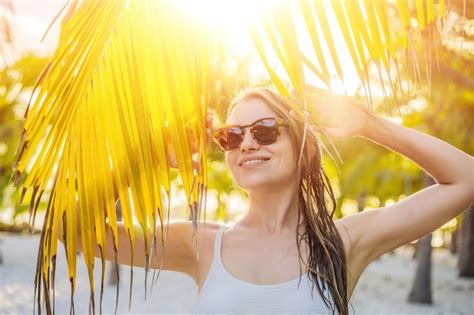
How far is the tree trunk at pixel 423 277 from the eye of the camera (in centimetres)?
1152

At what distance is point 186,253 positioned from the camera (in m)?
1.91

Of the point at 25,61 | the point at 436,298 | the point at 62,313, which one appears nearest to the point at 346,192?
the point at 436,298

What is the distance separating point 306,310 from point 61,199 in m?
0.79

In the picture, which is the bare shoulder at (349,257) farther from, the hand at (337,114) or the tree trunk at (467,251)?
the tree trunk at (467,251)

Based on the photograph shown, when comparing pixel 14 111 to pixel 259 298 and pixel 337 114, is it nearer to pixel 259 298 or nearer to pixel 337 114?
pixel 259 298

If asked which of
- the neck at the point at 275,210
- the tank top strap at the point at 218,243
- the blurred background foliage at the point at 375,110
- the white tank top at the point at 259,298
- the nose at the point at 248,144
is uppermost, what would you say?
the blurred background foliage at the point at 375,110

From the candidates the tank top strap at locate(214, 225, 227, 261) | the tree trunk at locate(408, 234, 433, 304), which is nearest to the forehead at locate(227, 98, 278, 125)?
the tank top strap at locate(214, 225, 227, 261)

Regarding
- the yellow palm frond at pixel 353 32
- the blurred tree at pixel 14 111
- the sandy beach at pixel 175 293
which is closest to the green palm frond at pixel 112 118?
the yellow palm frond at pixel 353 32

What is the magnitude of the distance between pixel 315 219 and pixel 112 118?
0.85 metres

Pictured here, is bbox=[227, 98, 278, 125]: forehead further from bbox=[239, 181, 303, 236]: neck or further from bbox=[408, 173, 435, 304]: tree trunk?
bbox=[408, 173, 435, 304]: tree trunk

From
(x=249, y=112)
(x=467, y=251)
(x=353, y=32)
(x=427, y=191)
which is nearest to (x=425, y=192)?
(x=427, y=191)

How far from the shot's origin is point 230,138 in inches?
71.7

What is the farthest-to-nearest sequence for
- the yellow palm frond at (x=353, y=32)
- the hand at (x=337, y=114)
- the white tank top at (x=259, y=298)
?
the white tank top at (x=259, y=298) → the hand at (x=337, y=114) → the yellow palm frond at (x=353, y=32)

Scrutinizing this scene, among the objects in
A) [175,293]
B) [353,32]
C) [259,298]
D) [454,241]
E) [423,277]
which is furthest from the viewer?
[454,241]
